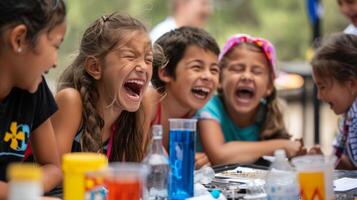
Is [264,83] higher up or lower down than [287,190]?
higher up

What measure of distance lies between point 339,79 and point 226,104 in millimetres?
725

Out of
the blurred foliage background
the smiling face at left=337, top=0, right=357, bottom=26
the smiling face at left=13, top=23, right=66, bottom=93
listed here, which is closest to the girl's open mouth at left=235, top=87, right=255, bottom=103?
the smiling face at left=337, top=0, right=357, bottom=26

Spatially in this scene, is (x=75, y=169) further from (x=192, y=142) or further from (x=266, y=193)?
(x=266, y=193)

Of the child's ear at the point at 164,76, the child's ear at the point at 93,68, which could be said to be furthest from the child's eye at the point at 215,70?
the child's ear at the point at 93,68

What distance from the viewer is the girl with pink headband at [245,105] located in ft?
10.3

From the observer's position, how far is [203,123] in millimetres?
3178

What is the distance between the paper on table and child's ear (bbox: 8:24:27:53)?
1.12 metres

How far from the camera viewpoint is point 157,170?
1.74m

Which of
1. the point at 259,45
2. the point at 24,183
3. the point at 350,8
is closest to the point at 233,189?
the point at 24,183

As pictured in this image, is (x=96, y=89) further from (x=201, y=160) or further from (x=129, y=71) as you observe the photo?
(x=201, y=160)

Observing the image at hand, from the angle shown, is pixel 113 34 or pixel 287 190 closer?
pixel 287 190

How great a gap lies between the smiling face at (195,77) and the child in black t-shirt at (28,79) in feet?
3.34

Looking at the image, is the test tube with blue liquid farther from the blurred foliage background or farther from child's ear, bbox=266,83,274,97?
the blurred foliage background

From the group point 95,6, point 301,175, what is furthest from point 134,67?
point 95,6
